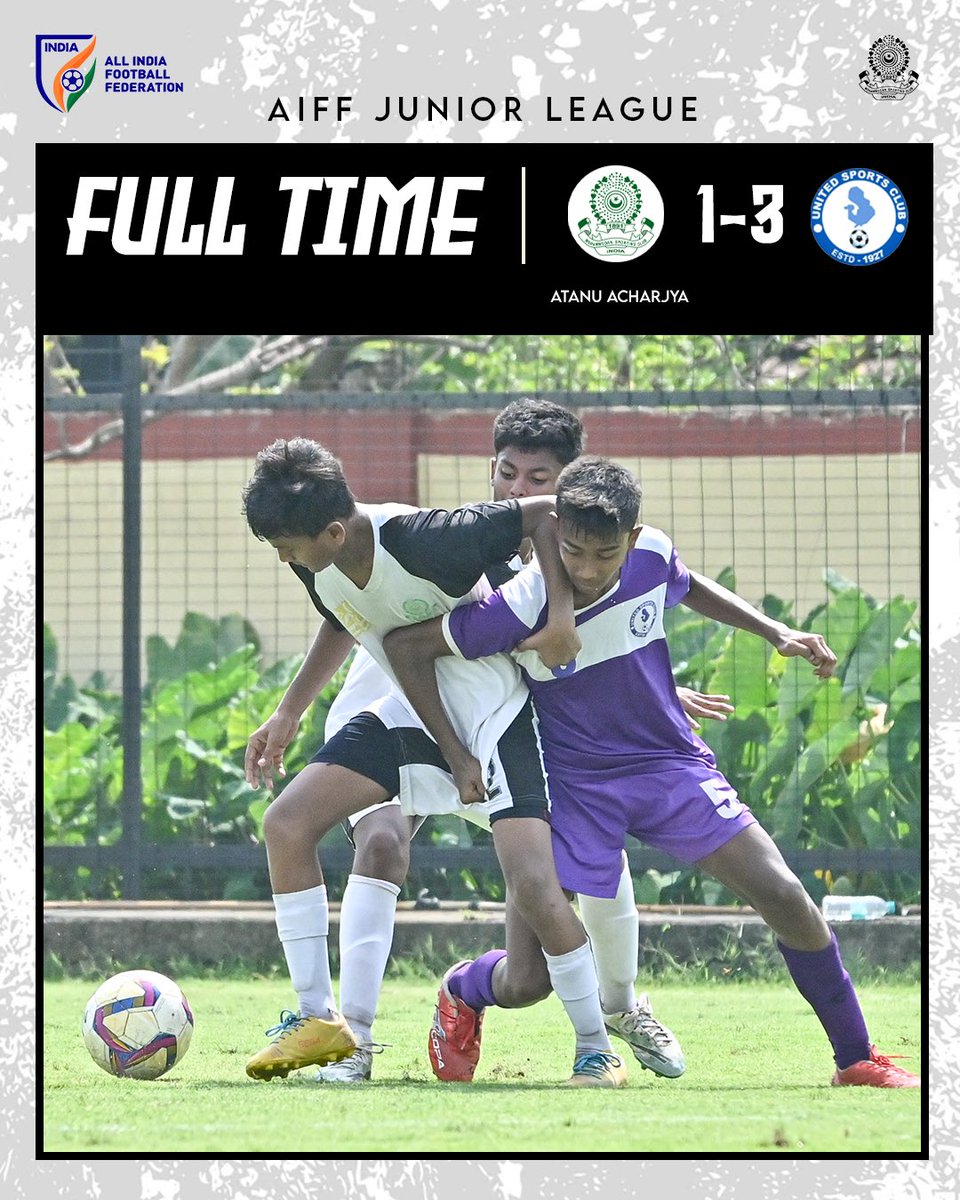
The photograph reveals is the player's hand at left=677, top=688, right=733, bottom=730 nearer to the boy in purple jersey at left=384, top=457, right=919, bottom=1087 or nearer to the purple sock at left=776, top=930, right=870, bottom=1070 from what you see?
the boy in purple jersey at left=384, top=457, right=919, bottom=1087

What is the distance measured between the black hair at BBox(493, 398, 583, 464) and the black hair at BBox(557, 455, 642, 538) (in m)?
0.57

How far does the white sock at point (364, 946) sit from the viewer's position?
5.11m

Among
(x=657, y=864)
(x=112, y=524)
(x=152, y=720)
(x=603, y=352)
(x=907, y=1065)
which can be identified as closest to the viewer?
(x=907, y=1065)

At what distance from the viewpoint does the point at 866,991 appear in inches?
278

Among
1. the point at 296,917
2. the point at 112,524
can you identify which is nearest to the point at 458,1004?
the point at 296,917

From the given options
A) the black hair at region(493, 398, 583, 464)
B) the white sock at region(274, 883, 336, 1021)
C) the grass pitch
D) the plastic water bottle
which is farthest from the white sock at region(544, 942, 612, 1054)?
the plastic water bottle

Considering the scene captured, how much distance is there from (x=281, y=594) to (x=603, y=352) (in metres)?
2.47

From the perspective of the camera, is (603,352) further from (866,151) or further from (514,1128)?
(514,1128)

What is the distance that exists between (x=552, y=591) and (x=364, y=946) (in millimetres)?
1122

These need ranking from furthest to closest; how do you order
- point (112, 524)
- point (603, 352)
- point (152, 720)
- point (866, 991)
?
point (603, 352) < point (112, 524) < point (152, 720) < point (866, 991)

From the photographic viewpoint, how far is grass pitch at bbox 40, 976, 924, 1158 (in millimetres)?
4023

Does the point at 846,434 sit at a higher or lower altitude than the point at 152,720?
higher

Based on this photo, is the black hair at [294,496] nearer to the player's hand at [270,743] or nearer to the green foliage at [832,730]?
the player's hand at [270,743]

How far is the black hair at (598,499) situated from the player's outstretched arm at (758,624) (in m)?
0.45
